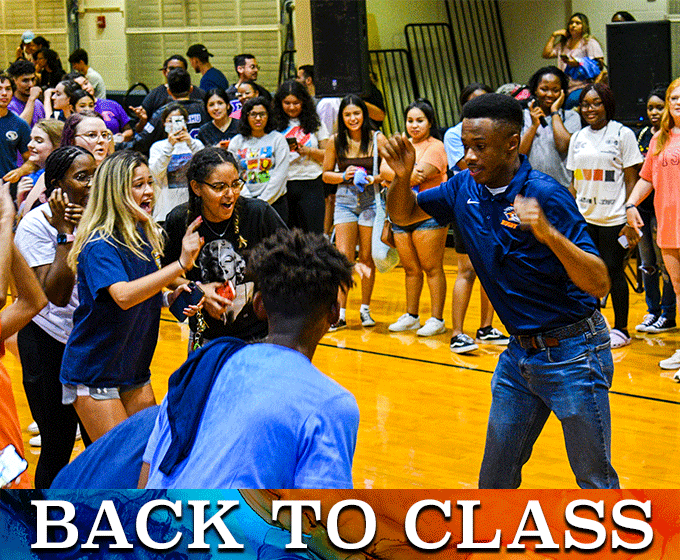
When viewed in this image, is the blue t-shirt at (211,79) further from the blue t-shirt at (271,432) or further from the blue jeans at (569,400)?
the blue t-shirt at (271,432)

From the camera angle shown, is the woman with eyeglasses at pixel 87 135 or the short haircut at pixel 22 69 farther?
the short haircut at pixel 22 69

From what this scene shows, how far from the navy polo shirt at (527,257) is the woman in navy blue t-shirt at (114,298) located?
106 centimetres

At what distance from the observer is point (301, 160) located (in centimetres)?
777

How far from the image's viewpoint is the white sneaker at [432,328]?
7.08m

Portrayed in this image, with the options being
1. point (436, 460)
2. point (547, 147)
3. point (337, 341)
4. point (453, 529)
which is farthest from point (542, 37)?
point (453, 529)

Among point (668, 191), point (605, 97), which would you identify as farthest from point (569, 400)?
point (605, 97)

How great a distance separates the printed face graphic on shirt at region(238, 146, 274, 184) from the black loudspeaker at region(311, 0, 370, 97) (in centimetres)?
142

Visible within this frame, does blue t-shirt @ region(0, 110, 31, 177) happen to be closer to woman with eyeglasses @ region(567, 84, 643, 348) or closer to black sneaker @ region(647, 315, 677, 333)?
woman with eyeglasses @ region(567, 84, 643, 348)

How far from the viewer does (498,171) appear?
3018 millimetres

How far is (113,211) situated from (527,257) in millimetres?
1559

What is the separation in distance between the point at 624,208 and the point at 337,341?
231 cm

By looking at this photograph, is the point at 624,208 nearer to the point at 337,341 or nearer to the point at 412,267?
the point at 412,267

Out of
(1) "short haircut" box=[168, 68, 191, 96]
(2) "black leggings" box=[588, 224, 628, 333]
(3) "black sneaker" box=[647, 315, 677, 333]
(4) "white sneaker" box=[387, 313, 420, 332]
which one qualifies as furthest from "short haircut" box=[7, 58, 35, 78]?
(3) "black sneaker" box=[647, 315, 677, 333]

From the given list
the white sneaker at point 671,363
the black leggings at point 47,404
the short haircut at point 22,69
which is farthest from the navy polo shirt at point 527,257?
the short haircut at point 22,69
